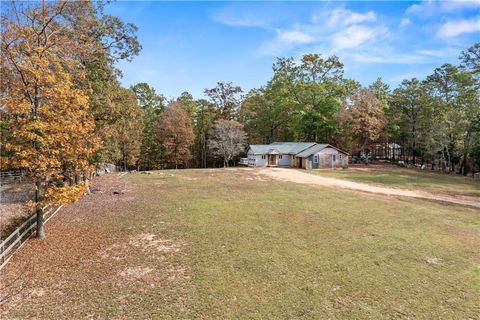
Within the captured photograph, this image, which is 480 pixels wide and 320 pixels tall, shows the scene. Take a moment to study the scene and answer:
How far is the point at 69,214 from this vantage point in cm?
1368

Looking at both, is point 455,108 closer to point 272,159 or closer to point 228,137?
point 272,159

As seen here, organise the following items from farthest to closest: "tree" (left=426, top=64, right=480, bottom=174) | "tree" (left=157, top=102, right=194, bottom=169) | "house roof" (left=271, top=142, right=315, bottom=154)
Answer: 1. "tree" (left=157, top=102, right=194, bottom=169)
2. "house roof" (left=271, top=142, right=315, bottom=154)
3. "tree" (left=426, top=64, right=480, bottom=174)

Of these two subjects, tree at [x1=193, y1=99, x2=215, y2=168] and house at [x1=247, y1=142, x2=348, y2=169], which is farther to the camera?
tree at [x1=193, y1=99, x2=215, y2=168]

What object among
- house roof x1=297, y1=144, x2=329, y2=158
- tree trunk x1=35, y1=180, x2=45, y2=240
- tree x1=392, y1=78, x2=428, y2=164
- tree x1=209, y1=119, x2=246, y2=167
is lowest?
tree trunk x1=35, y1=180, x2=45, y2=240

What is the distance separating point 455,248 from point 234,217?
27.8 feet

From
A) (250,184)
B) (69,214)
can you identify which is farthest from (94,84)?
(250,184)

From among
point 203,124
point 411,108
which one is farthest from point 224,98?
point 411,108

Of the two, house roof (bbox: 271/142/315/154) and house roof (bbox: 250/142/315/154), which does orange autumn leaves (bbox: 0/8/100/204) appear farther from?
house roof (bbox: 271/142/315/154)

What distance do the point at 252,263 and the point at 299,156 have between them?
28.8 metres

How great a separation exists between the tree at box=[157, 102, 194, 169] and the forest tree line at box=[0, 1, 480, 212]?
5.7 inches

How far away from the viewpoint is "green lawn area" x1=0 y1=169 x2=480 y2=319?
6.52 m

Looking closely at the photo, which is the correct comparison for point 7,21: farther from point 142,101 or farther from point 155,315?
point 142,101

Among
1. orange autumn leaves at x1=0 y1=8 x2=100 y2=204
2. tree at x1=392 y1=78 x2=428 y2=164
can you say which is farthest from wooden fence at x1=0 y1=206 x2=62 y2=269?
tree at x1=392 y1=78 x2=428 y2=164

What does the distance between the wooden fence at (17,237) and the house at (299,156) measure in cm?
2848
